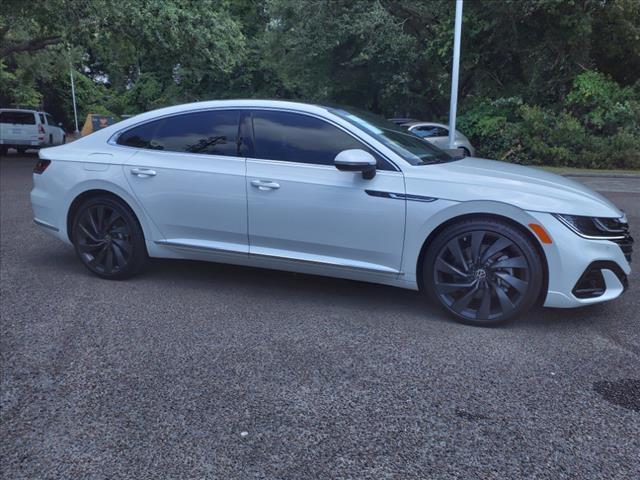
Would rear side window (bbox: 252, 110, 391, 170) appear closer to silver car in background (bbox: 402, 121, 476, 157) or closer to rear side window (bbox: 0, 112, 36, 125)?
silver car in background (bbox: 402, 121, 476, 157)

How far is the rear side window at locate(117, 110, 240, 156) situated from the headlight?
2545 mm

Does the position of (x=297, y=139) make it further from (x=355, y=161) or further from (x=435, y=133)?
(x=435, y=133)

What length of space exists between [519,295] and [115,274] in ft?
10.9

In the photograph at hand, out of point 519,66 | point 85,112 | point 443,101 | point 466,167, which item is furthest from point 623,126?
point 85,112

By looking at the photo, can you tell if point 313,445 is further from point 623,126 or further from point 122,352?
point 623,126

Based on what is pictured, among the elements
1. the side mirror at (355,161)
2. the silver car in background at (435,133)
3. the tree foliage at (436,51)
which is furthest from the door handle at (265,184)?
the tree foliage at (436,51)

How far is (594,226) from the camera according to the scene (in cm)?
381

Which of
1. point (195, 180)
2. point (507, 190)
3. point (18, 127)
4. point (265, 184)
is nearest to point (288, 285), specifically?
point (265, 184)

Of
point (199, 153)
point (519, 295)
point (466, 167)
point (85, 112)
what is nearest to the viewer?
point (519, 295)

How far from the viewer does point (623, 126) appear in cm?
1636

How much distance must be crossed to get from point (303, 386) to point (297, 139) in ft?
6.71

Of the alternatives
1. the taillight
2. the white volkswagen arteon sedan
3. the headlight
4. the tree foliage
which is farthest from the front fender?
the tree foliage

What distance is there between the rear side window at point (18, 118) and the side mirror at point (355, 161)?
20.8m

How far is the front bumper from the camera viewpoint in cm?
373
